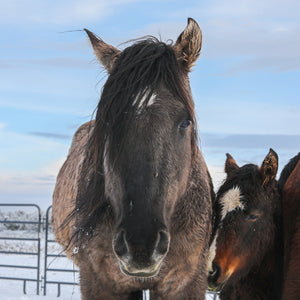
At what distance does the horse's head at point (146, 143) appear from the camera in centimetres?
233

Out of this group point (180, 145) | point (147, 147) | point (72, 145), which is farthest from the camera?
point (72, 145)

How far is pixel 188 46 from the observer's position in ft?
10.3

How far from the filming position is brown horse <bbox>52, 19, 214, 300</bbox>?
238 centimetres

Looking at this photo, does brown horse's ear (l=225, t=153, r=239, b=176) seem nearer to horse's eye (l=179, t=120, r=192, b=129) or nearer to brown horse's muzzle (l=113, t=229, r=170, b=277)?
horse's eye (l=179, t=120, r=192, b=129)

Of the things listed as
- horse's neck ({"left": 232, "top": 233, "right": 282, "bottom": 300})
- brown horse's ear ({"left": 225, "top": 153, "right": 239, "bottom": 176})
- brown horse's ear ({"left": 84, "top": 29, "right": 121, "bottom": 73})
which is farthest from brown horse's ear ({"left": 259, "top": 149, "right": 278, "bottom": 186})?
brown horse's ear ({"left": 84, "top": 29, "right": 121, "bottom": 73})

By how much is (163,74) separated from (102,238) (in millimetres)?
1278

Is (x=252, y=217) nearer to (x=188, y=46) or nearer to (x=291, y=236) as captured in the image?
(x=291, y=236)

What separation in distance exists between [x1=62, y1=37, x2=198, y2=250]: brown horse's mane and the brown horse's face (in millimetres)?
53

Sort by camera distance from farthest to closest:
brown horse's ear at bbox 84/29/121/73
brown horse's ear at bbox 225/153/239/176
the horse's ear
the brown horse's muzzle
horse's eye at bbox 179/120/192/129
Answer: brown horse's ear at bbox 225/153/239/176 → brown horse's ear at bbox 84/29/121/73 → the horse's ear → horse's eye at bbox 179/120/192/129 → the brown horse's muzzle

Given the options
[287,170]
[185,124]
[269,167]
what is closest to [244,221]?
[269,167]

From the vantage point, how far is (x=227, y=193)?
3.99 m

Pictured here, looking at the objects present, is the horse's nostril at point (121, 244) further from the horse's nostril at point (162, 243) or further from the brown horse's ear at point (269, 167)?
the brown horse's ear at point (269, 167)

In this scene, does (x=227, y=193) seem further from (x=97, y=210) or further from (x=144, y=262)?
(x=144, y=262)

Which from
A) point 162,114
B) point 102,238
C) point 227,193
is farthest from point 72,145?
point 162,114
